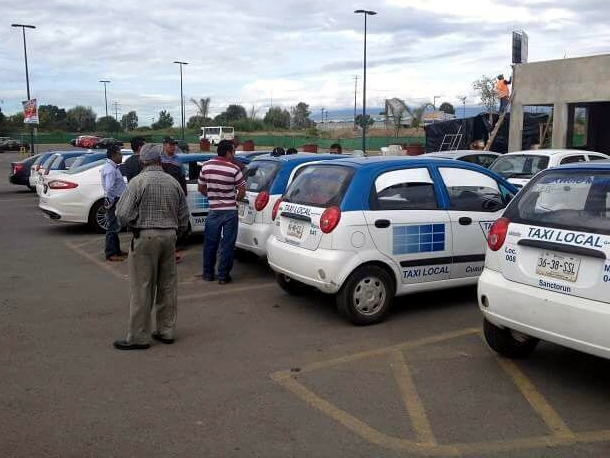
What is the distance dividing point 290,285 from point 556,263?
3.50 meters

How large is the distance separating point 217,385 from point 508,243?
2.41m

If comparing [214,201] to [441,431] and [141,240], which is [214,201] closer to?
[141,240]

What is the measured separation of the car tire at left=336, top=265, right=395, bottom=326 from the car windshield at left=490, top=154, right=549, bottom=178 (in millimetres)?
7270

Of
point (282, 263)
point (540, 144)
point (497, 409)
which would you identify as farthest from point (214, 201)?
point (540, 144)

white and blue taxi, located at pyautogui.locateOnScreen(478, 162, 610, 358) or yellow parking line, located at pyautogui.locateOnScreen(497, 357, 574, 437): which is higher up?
white and blue taxi, located at pyautogui.locateOnScreen(478, 162, 610, 358)

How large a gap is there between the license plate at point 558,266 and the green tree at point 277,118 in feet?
298

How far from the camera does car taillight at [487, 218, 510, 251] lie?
15.9 feet

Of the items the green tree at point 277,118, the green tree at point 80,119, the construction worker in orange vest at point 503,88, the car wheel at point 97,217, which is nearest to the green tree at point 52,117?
the green tree at point 80,119

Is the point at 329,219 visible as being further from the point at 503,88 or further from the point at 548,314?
the point at 503,88

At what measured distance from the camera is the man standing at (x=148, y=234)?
548 centimetres

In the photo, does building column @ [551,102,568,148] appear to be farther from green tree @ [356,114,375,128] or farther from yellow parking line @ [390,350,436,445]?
yellow parking line @ [390,350,436,445]

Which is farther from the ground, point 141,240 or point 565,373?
point 141,240

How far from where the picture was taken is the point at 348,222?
6.02 m

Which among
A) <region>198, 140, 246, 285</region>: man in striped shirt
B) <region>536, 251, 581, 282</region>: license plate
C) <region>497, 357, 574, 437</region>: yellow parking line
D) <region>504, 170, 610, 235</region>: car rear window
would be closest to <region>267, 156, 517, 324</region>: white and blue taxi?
<region>198, 140, 246, 285</region>: man in striped shirt
